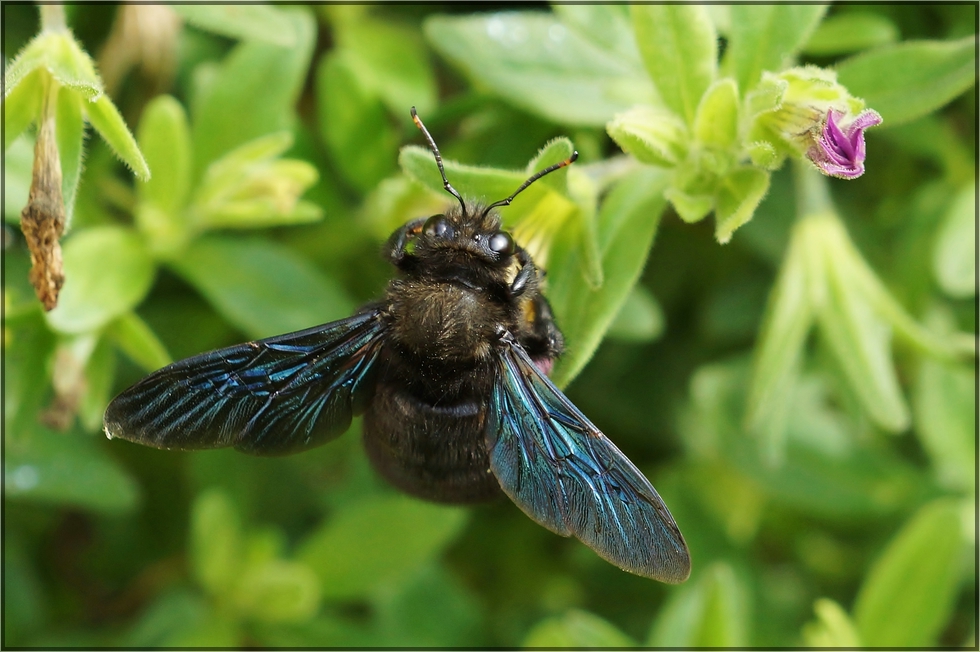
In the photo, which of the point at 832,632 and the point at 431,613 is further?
the point at 431,613

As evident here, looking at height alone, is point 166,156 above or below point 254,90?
below

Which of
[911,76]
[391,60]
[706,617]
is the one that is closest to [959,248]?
[911,76]

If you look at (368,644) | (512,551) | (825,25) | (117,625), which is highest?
(825,25)

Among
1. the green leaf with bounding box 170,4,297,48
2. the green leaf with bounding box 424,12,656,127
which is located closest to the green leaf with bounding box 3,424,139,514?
the green leaf with bounding box 170,4,297,48

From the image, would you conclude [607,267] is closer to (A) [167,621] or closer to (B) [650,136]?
(B) [650,136]

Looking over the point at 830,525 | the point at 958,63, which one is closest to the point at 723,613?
the point at 830,525

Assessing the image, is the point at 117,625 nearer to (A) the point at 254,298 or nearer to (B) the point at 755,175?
(A) the point at 254,298
